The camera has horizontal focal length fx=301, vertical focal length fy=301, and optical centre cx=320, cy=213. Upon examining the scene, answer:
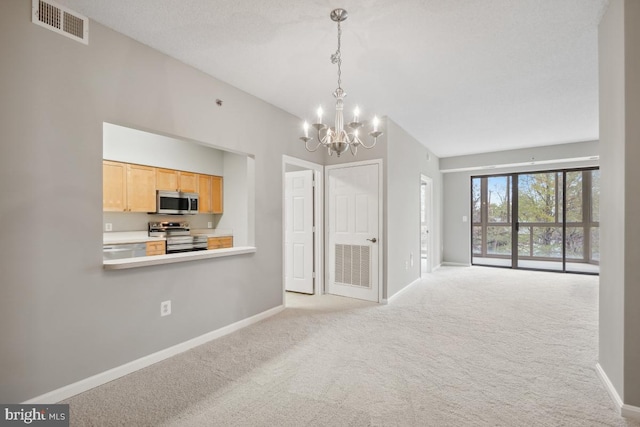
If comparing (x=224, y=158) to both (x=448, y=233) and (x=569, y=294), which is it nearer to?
(x=448, y=233)

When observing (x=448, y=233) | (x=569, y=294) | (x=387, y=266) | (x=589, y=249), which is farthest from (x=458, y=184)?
(x=387, y=266)

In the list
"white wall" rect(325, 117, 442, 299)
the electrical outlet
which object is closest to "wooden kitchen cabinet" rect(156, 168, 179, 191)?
"white wall" rect(325, 117, 442, 299)

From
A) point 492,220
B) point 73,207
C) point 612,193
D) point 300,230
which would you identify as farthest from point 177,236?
point 492,220

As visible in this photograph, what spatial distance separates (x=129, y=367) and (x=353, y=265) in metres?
3.05

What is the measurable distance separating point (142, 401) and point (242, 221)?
4.05 meters

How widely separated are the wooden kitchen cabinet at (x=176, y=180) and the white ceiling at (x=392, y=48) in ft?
8.31

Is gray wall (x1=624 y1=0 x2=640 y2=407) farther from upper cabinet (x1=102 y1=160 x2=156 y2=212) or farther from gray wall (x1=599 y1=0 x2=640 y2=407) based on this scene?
upper cabinet (x1=102 y1=160 x2=156 y2=212)

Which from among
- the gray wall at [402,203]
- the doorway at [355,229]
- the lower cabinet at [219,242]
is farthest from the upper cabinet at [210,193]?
the gray wall at [402,203]

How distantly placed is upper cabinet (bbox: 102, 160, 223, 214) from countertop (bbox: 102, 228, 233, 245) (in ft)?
1.32

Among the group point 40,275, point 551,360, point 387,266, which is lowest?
point 551,360

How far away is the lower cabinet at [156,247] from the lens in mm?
4516

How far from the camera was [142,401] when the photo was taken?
202 cm

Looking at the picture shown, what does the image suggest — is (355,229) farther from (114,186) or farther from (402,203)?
(114,186)

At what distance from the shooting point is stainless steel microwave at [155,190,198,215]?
4.96m
